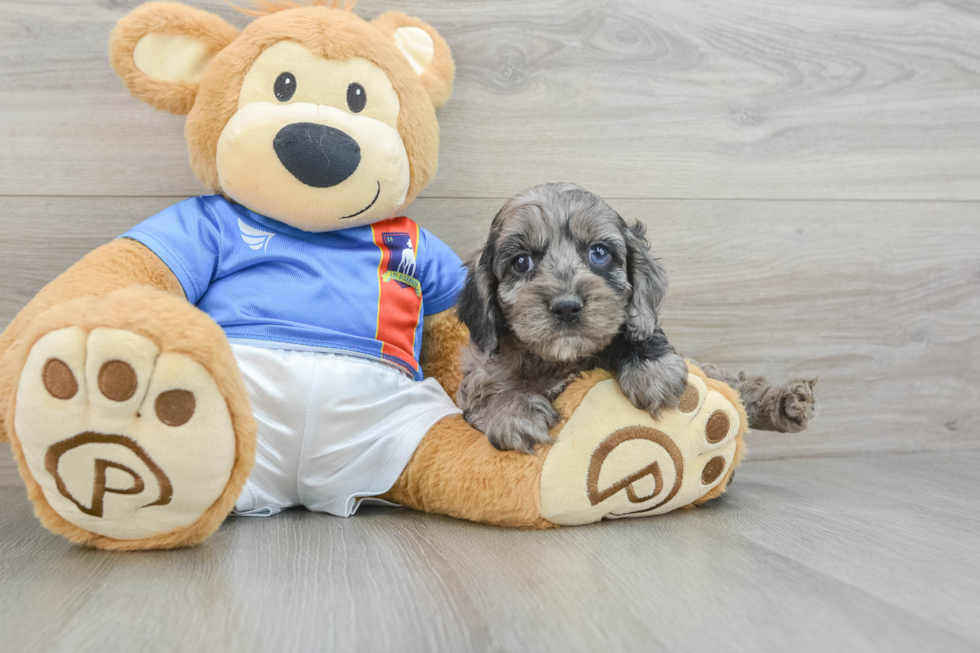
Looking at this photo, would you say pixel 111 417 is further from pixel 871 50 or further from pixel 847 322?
pixel 871 50

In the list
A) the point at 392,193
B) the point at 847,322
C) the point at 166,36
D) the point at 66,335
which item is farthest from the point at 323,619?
the point at 847,322

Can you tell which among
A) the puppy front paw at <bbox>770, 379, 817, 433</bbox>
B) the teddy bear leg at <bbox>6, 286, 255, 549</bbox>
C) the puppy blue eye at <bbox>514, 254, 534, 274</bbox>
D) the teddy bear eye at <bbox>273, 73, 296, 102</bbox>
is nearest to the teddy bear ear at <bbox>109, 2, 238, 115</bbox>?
the teddy bear eye at <bbox>273, 73, 296, 102</bbox>

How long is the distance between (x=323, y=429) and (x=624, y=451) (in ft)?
2.00

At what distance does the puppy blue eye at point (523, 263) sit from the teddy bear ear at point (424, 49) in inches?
22.9

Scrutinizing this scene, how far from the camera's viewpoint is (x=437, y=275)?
177cm

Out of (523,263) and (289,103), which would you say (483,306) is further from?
(289,103)

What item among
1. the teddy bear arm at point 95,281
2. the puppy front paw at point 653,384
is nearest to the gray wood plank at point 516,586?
the puppy front paw at point 653,384

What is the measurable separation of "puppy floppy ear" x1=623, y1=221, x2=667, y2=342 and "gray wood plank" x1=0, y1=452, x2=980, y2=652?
0.39m

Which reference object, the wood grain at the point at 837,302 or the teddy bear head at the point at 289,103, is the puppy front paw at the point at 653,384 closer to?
the teddy bear head at the point at 289,103

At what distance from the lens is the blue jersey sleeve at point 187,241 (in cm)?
150

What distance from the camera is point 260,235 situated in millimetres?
1596

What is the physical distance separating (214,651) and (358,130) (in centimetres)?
104

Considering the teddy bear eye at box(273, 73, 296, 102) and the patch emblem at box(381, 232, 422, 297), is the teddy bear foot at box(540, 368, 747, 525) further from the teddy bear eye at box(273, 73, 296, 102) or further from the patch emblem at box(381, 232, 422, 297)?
the teddy bear eye at box(273, 73, 296, 102)

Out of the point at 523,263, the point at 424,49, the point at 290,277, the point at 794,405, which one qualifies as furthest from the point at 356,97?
A: the point at 794,405
